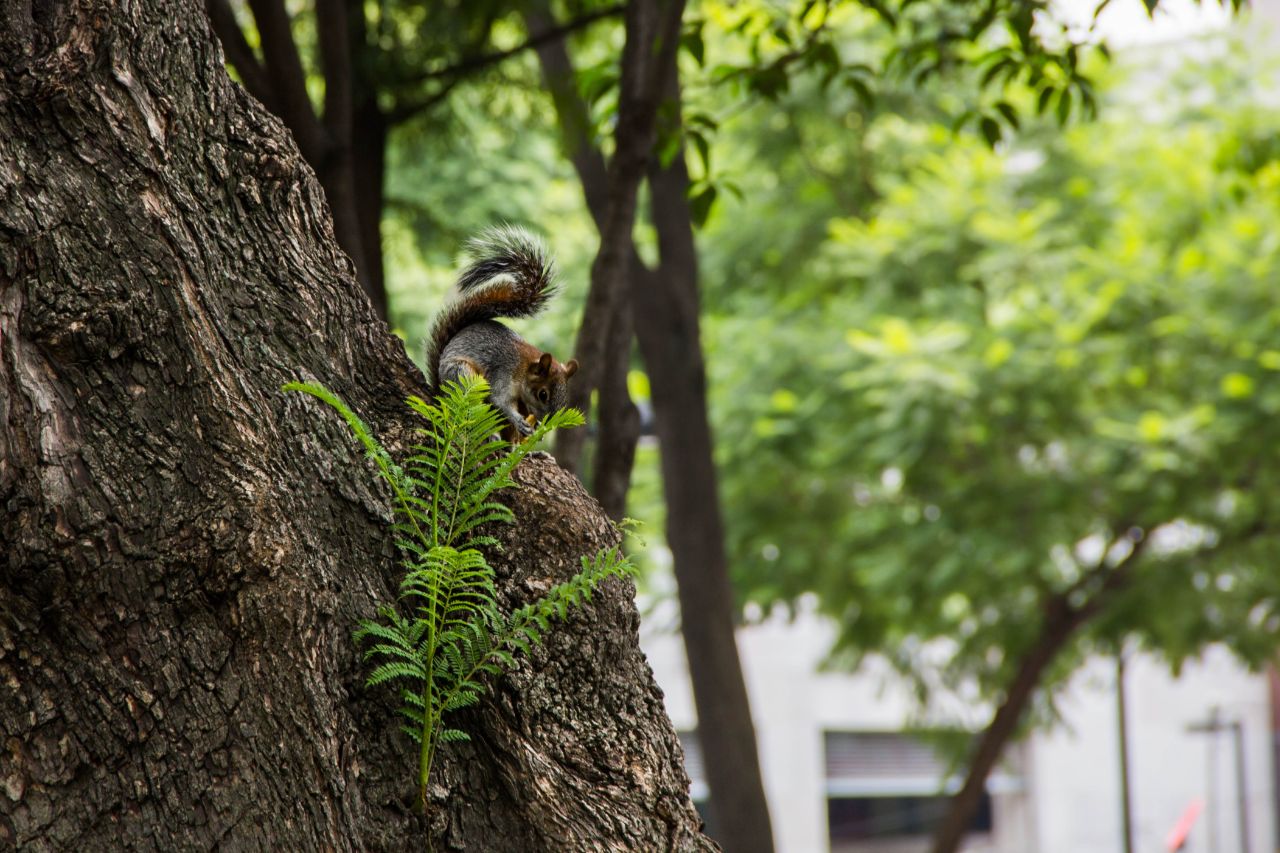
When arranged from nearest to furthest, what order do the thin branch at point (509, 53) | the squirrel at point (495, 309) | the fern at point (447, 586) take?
the fern at point (447, 586), the squirrel at point (495, 309), the thin branch at point (509, 53)

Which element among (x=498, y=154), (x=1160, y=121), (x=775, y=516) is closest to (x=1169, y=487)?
(x=775, y=516)

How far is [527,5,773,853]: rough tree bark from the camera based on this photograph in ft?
19.2

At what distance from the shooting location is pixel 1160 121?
1048 centimetres

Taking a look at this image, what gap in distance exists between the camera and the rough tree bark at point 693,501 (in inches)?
230

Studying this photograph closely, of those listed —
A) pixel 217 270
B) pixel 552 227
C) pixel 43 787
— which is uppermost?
pixel 552 227

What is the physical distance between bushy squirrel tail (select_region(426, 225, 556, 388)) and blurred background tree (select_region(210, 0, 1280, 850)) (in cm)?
212

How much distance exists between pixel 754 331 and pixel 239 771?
7.65 metres

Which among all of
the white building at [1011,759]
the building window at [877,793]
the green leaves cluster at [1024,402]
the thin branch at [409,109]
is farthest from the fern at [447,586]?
the building window at [877,793]

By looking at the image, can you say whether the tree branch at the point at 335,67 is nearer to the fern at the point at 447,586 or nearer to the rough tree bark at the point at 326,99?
the rough tree bark at the point at 326,99

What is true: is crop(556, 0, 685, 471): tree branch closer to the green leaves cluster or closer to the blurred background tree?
the blurred background tree

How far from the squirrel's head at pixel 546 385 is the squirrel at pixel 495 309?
0.07 m

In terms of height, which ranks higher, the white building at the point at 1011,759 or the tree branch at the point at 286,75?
the tree branch at the point at 286,75

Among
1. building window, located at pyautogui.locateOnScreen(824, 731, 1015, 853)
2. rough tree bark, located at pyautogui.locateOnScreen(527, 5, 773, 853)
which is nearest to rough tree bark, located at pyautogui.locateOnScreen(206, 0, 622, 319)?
rough tree bark, located at pyautogui.locateOnScreen(527, 5, 773, 853)

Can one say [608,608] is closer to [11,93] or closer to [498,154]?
[11,93]
